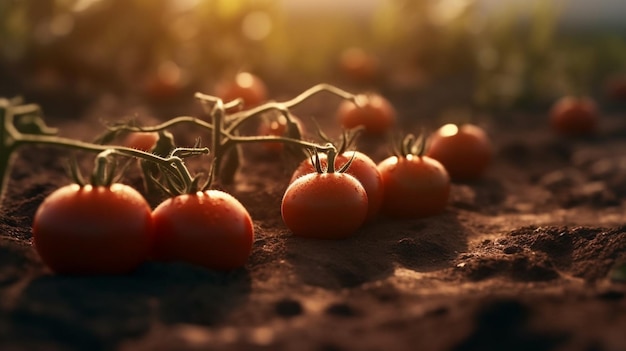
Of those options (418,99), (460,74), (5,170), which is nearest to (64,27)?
(418,99)

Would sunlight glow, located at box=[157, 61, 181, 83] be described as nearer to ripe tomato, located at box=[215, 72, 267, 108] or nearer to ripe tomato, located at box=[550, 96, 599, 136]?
ripe tomato, located at box=[215, 72, 267, 108]

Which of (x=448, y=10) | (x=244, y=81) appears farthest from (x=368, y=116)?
(x=448, y=10)

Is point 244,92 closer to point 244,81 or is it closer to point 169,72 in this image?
point 244,81

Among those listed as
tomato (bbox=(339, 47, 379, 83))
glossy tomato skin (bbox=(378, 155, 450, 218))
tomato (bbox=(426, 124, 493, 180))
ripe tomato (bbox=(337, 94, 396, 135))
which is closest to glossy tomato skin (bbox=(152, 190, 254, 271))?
glossy tomato skin (bbox=(378, 155, 450, 218))

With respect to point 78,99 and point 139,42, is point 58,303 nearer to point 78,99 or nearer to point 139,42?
point 78,99

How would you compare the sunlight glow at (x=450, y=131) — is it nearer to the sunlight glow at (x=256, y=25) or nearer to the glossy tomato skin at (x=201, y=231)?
the glossy tomato skin at (x=201, y=231)

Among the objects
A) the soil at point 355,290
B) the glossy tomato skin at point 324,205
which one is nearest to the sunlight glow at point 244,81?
the soil at point 355,290
